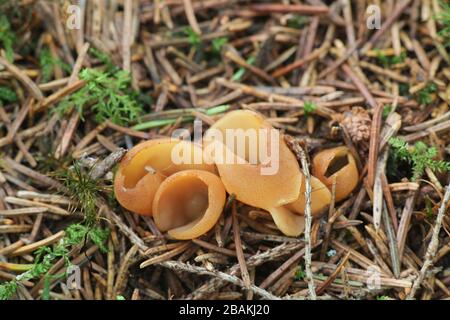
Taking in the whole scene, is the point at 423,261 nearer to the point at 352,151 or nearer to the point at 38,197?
the point at 352,151

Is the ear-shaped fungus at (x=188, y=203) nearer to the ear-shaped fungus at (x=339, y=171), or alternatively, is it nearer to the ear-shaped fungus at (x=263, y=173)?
the ear-shaped fungus at (x=263, y=173)

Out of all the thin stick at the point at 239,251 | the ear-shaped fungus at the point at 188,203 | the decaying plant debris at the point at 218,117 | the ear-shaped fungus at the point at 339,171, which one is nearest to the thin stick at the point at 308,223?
the decaying plant debris at the point at 218,117

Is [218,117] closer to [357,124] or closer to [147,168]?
[147,168]

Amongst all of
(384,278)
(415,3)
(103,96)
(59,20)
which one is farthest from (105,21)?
(384,278)

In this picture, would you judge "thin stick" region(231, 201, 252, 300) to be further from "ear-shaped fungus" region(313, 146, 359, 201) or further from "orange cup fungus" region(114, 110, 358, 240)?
"ear-shaped fungus" region(313, 146, 359, 201)

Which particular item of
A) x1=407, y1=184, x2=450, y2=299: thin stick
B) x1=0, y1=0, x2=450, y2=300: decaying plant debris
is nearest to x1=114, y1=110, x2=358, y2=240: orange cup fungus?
x1=0, y1=0, x2=450, y2=300: decaying plant debris
